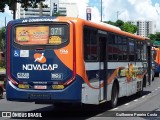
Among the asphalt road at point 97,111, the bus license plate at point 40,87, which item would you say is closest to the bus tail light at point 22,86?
the bus license plate at point 40,87

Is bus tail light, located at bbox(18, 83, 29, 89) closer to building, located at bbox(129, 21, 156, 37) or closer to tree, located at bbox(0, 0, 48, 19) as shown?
tree, located at bbox(0, 0, 48, 19)

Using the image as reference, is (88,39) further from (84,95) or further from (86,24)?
(84,95)

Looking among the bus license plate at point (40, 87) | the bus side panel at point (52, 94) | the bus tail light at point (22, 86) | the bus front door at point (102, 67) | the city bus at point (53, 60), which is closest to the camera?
the bus side panel at point (52, 94)

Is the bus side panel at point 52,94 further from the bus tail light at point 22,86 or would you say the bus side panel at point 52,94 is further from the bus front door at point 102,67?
the bus front door at point 102,67

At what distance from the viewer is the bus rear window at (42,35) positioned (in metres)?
13.0

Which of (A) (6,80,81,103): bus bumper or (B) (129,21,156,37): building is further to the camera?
(B) (129,21,156,37): building

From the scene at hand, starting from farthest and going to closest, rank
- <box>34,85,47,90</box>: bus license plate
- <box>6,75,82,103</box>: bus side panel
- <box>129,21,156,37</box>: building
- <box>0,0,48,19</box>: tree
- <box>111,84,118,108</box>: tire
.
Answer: <box>129,21,156,37</box>: building → <box>0,0,48,19</box>: tree → <box>111,84,118,108</box>: tire → <box>34,85,47,90</box>: bus license plate → <box>6,75,82,103</box>: bus side panel

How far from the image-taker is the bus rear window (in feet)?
42.6

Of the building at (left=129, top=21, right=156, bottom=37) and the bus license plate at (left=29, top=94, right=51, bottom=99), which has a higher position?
the building at (left=129, top=21, right=156, bottom=37)

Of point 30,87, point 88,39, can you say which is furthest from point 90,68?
point 30,87

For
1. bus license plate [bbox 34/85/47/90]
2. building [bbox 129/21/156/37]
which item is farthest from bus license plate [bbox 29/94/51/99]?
building [bbox 129/21/156/37]

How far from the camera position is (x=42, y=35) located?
43.2 feet

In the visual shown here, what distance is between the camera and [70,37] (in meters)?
12.9

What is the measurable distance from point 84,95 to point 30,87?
1.61 meters
